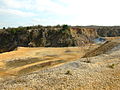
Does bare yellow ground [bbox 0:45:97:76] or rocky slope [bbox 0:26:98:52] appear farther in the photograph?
rocky slope [bbox 0:26:98:52]

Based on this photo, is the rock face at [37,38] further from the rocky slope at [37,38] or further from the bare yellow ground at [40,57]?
the bare yellow ground at [40,57]

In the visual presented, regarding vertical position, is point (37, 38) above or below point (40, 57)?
above

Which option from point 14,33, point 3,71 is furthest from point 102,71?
point 14,33

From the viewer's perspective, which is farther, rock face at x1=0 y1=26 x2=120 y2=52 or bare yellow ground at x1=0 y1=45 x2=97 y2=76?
rock face at x1=0 y1=26 x2=120 y2=52

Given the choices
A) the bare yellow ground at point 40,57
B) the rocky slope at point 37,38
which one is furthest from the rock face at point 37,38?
the bare yellow ground at point 40,57

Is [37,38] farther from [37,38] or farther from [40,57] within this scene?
[40,57]

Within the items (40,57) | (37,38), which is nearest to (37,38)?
(37,38)

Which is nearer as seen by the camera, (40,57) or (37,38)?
(40,57)

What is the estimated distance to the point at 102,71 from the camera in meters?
18.3

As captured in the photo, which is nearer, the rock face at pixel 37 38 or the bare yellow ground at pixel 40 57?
the bare yellow ground at pixel 40 57

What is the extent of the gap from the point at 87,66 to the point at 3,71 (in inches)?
712

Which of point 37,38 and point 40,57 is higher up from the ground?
point 37,38

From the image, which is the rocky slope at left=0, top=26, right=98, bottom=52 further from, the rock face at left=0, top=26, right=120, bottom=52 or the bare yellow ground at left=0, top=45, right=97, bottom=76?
the bare yellow ground at left=0, top=45, right=97, bottom=76

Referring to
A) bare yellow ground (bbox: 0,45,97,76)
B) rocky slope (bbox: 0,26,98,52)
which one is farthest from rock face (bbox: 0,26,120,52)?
bare yellow ground (bbox: 0,45,97,76)
